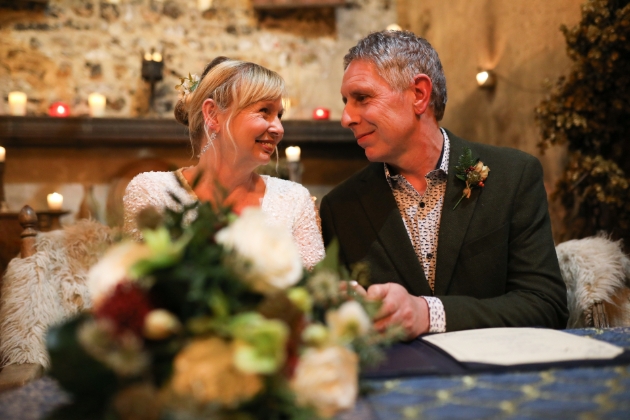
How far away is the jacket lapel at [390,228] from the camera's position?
1822 mm

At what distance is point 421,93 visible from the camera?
80.9 inches

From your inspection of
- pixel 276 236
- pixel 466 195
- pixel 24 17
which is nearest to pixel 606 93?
pixel 466 195

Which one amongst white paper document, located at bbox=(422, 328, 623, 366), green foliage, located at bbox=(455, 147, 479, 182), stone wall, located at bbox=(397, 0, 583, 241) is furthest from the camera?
stone wall, located at bbox=(397, 0, 583, 241)

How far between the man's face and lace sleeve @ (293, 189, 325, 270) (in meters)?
0.33

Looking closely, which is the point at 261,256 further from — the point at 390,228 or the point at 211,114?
the point at 211,114

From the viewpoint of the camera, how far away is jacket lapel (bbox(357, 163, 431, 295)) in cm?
182

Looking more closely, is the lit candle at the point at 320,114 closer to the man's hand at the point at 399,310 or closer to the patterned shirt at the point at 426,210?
the patterned shirt at the point at 426,210

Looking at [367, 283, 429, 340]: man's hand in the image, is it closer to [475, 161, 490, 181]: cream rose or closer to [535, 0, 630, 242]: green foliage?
[475, 161, 490, 181]: cream rose

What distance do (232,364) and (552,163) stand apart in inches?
127

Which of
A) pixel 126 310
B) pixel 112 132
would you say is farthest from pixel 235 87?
pixel 112 132

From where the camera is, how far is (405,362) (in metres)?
1.05

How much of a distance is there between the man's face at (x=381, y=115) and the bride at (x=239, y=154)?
31cm

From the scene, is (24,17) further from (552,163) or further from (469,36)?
(552,163)

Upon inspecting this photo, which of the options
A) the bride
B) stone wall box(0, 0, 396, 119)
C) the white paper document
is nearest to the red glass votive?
stone wall box(0, 0, 396, 119)
